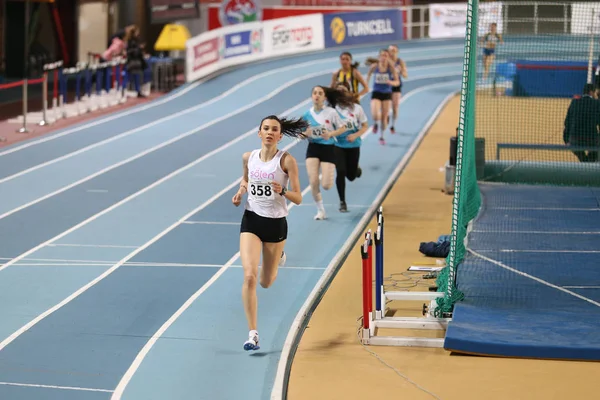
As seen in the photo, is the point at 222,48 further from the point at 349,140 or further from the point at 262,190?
the point at 262,190

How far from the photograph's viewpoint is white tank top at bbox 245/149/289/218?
10.1 metres

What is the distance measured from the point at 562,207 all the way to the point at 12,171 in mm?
9562

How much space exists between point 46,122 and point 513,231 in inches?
529

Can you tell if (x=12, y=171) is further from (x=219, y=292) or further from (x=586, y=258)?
(x=586, y=258)

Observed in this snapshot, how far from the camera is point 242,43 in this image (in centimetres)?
3578

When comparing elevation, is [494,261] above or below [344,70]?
below

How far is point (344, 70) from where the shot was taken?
18.9 meters

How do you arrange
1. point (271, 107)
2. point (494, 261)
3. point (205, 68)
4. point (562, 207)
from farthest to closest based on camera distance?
point (205, 68) < point (271, 107) < point (562, 207) < point (494, 261)

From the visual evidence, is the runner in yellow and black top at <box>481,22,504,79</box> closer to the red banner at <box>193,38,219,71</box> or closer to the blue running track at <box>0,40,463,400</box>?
the blue running track at <box>0,40,463,400</box>

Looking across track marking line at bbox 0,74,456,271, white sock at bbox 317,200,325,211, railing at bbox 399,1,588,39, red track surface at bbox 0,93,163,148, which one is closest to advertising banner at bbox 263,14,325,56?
railing at bbox 399,1,588,39

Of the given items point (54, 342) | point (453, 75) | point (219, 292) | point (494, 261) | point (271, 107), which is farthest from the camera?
point (453, 75)

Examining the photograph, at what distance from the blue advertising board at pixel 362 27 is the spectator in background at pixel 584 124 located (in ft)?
69.2

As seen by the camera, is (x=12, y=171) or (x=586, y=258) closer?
(x=586, y=258)

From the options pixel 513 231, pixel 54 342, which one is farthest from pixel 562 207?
pixel 54 342
